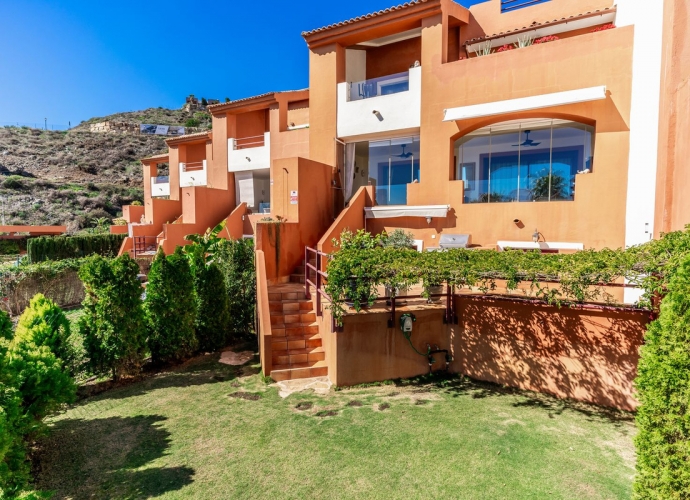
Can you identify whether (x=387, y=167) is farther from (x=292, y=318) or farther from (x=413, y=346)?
(x=413, y=346)

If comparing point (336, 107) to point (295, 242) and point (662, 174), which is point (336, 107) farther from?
point (662, 174)

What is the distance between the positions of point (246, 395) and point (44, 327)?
4.91 m

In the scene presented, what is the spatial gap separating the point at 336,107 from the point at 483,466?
16.3 meters

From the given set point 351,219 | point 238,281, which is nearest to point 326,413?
point 238,281

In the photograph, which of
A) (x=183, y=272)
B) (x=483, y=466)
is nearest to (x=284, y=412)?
(x=483, y=466)

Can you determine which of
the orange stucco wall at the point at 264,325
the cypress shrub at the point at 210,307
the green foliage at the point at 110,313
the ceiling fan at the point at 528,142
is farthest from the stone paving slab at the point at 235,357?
the ceiling fan at the point at 528,142

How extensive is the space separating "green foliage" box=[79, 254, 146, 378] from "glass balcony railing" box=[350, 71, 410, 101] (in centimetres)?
1279

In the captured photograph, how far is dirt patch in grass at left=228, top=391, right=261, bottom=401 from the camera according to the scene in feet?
28.5

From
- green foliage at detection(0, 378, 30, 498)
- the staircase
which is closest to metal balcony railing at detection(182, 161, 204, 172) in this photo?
the staircase

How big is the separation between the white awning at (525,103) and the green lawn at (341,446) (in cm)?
1013

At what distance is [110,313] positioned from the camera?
944 cm

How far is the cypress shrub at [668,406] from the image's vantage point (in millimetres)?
4105

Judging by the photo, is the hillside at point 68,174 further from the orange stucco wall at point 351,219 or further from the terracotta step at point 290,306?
the terracotta step at point 290,306

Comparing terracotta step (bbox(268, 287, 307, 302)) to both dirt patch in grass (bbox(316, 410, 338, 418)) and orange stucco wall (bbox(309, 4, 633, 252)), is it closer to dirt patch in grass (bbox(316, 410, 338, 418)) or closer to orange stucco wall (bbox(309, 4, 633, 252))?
dirt patch in grass (bbox(316, 410, 338, 418))
